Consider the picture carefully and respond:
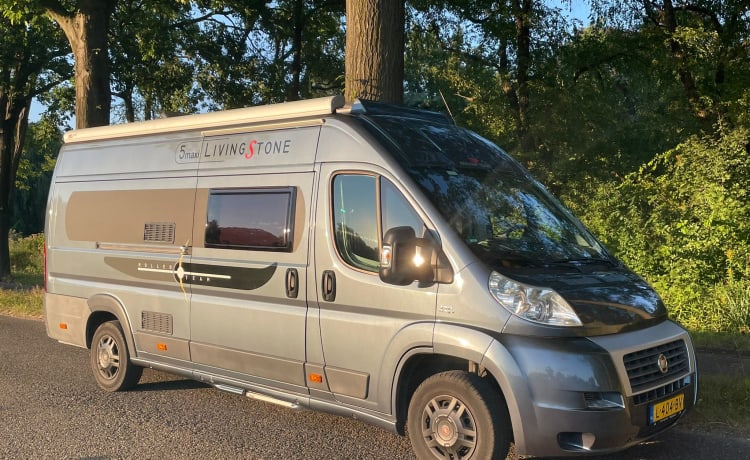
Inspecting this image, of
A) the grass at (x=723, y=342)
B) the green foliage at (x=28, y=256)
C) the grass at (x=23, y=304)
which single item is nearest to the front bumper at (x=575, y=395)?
the grass at (x=723, y=342)

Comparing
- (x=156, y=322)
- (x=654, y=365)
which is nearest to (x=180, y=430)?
(x=156, y=322)

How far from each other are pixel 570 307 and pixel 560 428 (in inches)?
27.7

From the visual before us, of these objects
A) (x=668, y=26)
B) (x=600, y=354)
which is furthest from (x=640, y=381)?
(x=668, y=26)

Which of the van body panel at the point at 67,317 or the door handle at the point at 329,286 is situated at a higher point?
the door handle at the point at 329,286

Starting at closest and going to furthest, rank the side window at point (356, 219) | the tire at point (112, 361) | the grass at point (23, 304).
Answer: the side window at point (356, 219) → the tire at point (112, 361) → the grass at point (23, 304)

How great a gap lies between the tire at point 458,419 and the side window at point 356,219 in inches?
36.6

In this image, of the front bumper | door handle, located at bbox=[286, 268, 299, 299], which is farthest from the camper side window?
the front bumper

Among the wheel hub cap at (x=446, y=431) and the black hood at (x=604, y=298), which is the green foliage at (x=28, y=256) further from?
the black hood at (x=604, y=298)

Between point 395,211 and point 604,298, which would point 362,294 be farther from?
point 604,298

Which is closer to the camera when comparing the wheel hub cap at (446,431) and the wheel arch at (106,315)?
the wheel hub cap at (446,431)

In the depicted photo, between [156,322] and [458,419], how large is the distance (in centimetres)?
331

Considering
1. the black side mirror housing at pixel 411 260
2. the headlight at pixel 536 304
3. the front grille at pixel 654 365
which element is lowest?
the front grille at pixel 654 365

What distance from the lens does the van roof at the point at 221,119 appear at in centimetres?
537

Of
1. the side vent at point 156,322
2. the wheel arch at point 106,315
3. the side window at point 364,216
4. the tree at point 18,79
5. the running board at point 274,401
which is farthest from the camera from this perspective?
the tree at point 18,79
